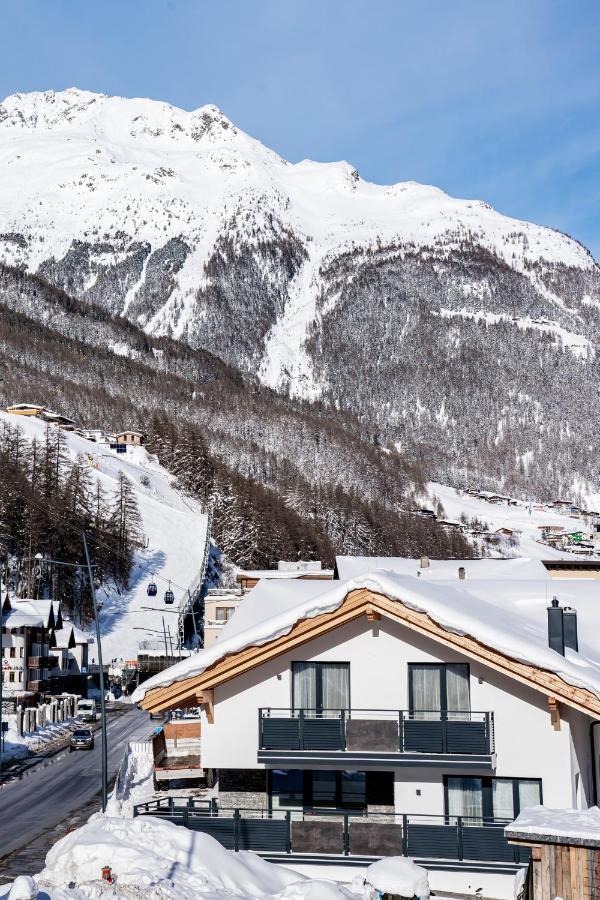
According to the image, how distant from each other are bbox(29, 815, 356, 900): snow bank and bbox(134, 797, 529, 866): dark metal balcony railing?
111 inches

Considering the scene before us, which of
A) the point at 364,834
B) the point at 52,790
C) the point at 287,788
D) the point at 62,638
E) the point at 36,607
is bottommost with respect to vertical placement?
the point at 52,790

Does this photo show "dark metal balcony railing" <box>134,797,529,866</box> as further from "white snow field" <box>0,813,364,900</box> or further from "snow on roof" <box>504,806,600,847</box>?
"snow on roof" <box>504,806,600,847</box>

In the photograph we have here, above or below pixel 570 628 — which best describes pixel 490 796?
below

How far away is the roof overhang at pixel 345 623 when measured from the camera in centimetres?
2058

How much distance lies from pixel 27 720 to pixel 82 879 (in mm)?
55617

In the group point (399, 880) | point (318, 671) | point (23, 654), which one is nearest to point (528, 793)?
point (318, 671)

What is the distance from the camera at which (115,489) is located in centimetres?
17125

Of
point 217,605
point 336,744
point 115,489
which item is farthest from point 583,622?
point 115,489

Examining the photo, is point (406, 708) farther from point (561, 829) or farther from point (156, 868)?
point (561, 829)

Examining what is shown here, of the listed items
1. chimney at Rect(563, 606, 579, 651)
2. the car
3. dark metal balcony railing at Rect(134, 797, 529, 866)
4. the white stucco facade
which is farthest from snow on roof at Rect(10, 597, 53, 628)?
dark metal balcony railing at Rect(134, 797, 529, 866)

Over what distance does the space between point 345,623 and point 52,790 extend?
26.1 meters

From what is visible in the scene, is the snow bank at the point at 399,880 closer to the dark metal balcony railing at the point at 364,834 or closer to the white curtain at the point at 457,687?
the dark metal balcony railing at the point at 364,834

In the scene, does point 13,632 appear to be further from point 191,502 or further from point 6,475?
point 191,502

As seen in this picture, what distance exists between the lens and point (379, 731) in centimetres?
2119
